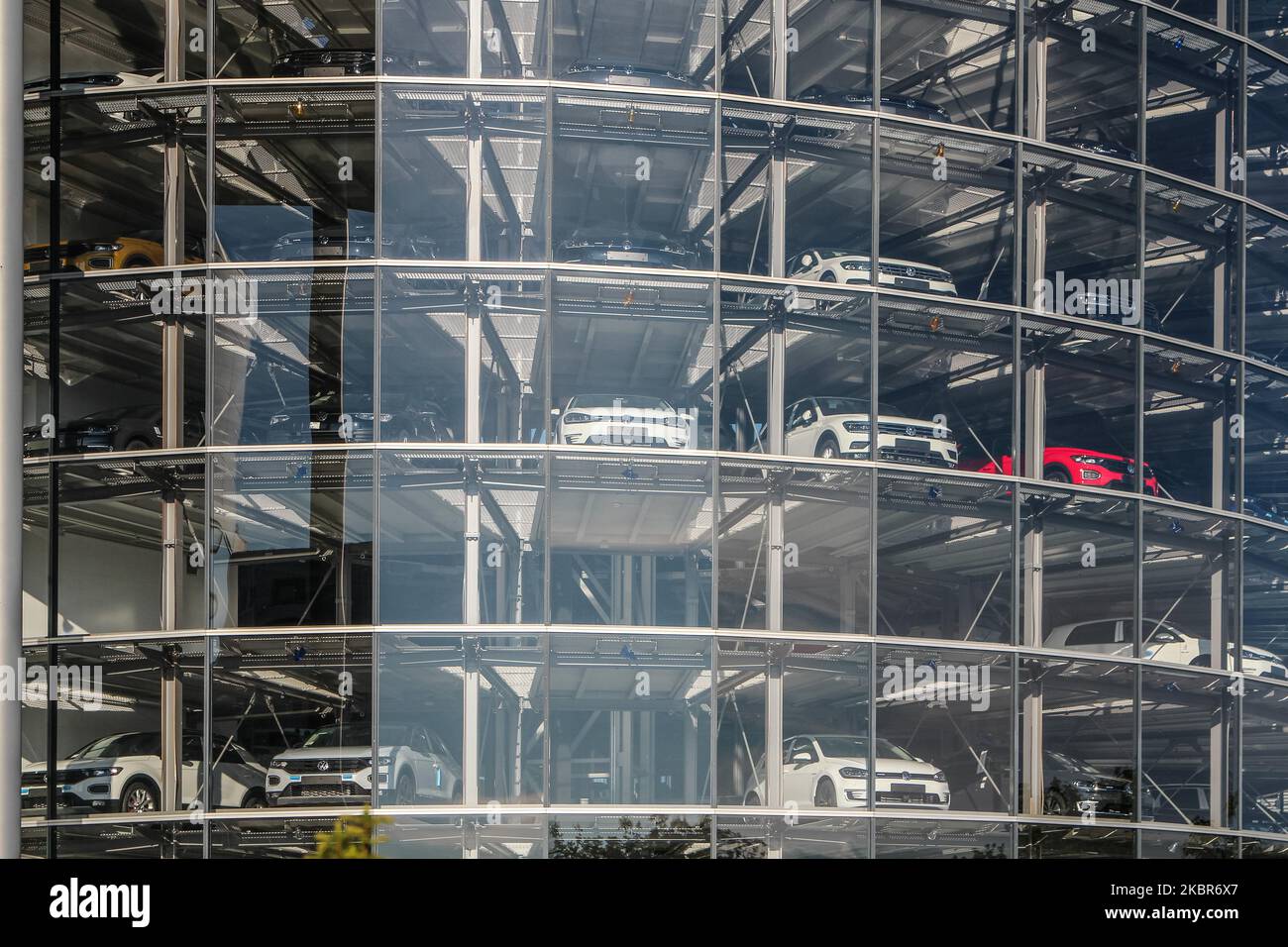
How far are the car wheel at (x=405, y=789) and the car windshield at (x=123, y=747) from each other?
322cm

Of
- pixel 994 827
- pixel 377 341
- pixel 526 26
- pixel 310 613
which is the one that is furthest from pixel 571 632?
pixel 526 26

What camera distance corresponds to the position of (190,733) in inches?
607

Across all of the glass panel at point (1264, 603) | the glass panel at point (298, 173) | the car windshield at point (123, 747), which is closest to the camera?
the car windshield at point (123, 747)

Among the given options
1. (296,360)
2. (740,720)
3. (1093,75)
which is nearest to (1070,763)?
(740,720)

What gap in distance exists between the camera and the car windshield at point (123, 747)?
1558cm

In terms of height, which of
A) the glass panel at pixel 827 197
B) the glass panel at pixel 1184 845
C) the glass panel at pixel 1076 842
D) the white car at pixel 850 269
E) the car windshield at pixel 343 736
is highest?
the glass panel at pixel 827 197

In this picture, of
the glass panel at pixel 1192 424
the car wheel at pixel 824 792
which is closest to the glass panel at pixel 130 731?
the car wheel at pixel 824 792

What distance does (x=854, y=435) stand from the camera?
16375mm

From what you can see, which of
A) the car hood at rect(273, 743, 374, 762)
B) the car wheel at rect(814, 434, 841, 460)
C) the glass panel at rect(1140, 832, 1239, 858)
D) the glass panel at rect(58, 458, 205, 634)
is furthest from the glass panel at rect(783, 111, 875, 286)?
the car hood at rect(273, 743, 374, 762)

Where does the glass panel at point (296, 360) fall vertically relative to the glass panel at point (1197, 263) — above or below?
below

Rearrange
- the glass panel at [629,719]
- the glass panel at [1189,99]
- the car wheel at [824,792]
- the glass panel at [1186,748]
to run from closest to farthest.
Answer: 1. the glass panel at [629,719]
2. the car wheel at [824,792]
3. the glass panel at [1186,748]
4. the glass panel at [1189,99]

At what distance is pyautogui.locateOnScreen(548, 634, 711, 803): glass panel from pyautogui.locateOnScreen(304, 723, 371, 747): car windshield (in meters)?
2.21

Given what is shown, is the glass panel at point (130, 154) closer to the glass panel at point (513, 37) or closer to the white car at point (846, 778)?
the glass panel at point (513, 37)
